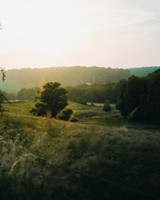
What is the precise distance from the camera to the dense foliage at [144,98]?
4291 centimetres

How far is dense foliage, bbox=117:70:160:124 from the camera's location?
42906 mm

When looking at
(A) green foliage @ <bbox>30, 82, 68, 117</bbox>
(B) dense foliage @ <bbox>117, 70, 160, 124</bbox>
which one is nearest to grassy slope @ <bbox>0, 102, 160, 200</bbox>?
(B) dense foliage @ <bbox>117, 70, 160, 124</bbox>

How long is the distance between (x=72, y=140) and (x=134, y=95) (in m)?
45.7

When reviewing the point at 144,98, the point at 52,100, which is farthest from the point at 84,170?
the point at 144,98

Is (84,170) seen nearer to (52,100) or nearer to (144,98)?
(52,100)

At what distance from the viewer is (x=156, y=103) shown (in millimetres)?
42906

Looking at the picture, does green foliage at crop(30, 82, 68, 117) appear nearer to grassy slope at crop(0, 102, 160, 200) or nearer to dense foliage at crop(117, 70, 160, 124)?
dense foliage at crop(117, 70, 160, 124)

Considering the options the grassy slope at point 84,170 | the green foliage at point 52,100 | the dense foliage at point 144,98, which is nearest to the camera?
the grassy slope at point 84,170

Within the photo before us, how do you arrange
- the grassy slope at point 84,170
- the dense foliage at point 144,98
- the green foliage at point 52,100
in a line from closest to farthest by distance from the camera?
the grassy slope at point 84,170 → the dense foliage at point 144,98 → the green foliage at point 52,100

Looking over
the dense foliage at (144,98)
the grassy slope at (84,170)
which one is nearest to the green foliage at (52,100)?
the dense foliage at (144,98)

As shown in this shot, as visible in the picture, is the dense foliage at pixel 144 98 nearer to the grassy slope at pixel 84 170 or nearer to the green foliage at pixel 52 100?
the green foliage at pixel 52 100

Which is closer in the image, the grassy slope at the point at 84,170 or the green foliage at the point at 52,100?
the grassy slope at the point at 84,170

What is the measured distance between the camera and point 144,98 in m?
46.8

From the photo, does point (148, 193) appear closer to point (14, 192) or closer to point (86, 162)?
point (86, 162)
